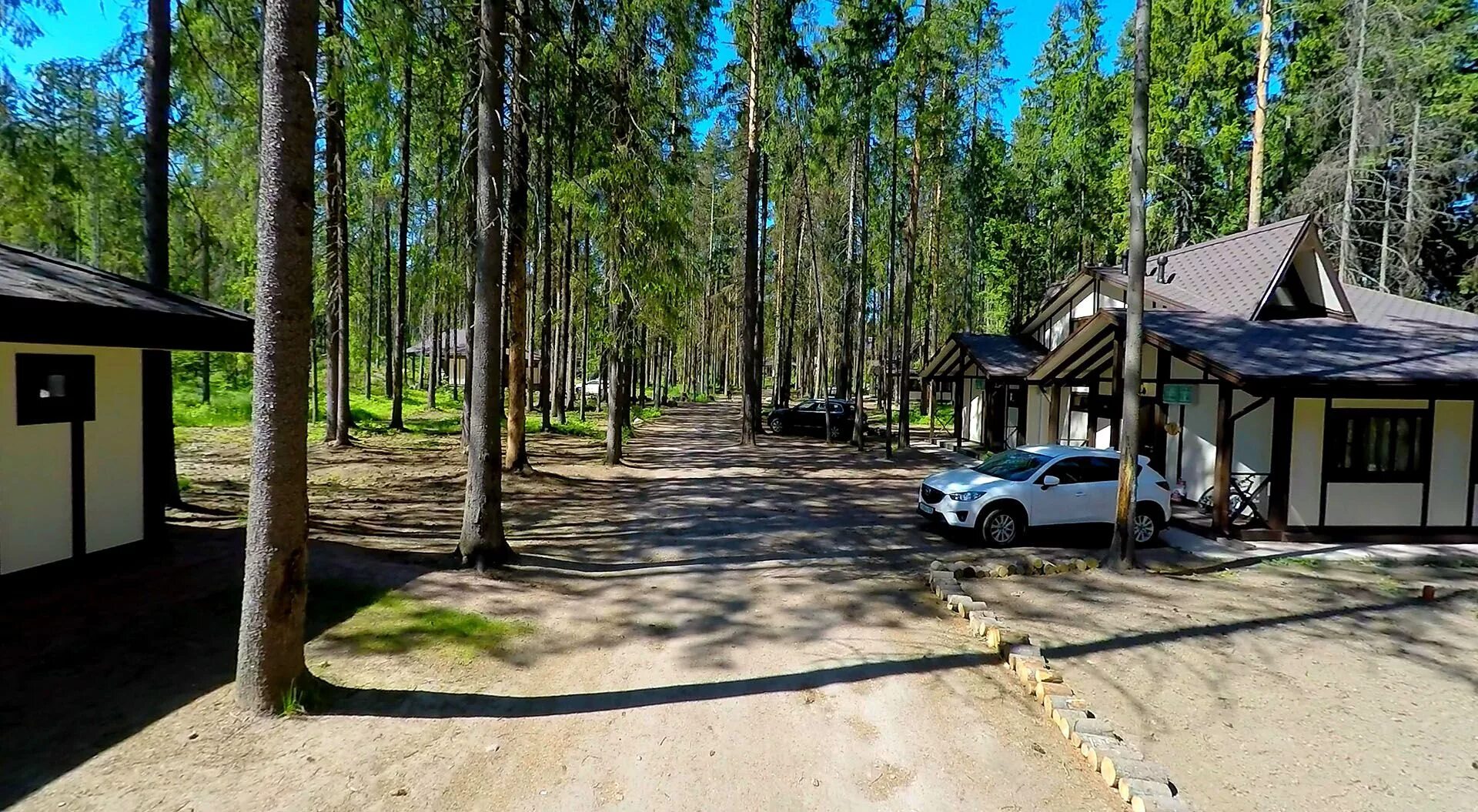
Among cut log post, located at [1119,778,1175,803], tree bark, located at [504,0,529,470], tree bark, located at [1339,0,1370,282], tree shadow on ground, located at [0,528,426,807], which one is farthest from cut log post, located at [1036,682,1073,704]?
tree bark, located at [1339,0,1370,282]

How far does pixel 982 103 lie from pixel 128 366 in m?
28.9

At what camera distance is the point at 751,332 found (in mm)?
22859

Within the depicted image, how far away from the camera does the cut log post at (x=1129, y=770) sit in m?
4.13

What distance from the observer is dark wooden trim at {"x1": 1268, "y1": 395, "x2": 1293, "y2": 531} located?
1130cm

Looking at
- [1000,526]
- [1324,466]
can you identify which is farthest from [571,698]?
[1324,466]

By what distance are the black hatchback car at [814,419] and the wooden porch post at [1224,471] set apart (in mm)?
16066

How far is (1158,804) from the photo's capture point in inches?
152

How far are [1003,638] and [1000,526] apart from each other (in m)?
4.73

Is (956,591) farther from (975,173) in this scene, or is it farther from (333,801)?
(975,173)

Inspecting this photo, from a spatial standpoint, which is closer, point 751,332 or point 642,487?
point 642,487

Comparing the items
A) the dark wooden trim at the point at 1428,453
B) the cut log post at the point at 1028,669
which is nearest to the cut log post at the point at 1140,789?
the cut log post at the point at 1028,669

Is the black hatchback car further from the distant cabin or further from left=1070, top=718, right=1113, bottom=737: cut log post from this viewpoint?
left=1070, top=718, right=1113, bottom=737: cut log post

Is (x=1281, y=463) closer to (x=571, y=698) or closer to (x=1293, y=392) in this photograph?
(x=1293, y=392)

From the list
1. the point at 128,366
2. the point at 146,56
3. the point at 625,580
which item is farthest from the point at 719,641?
the point at 146,56
